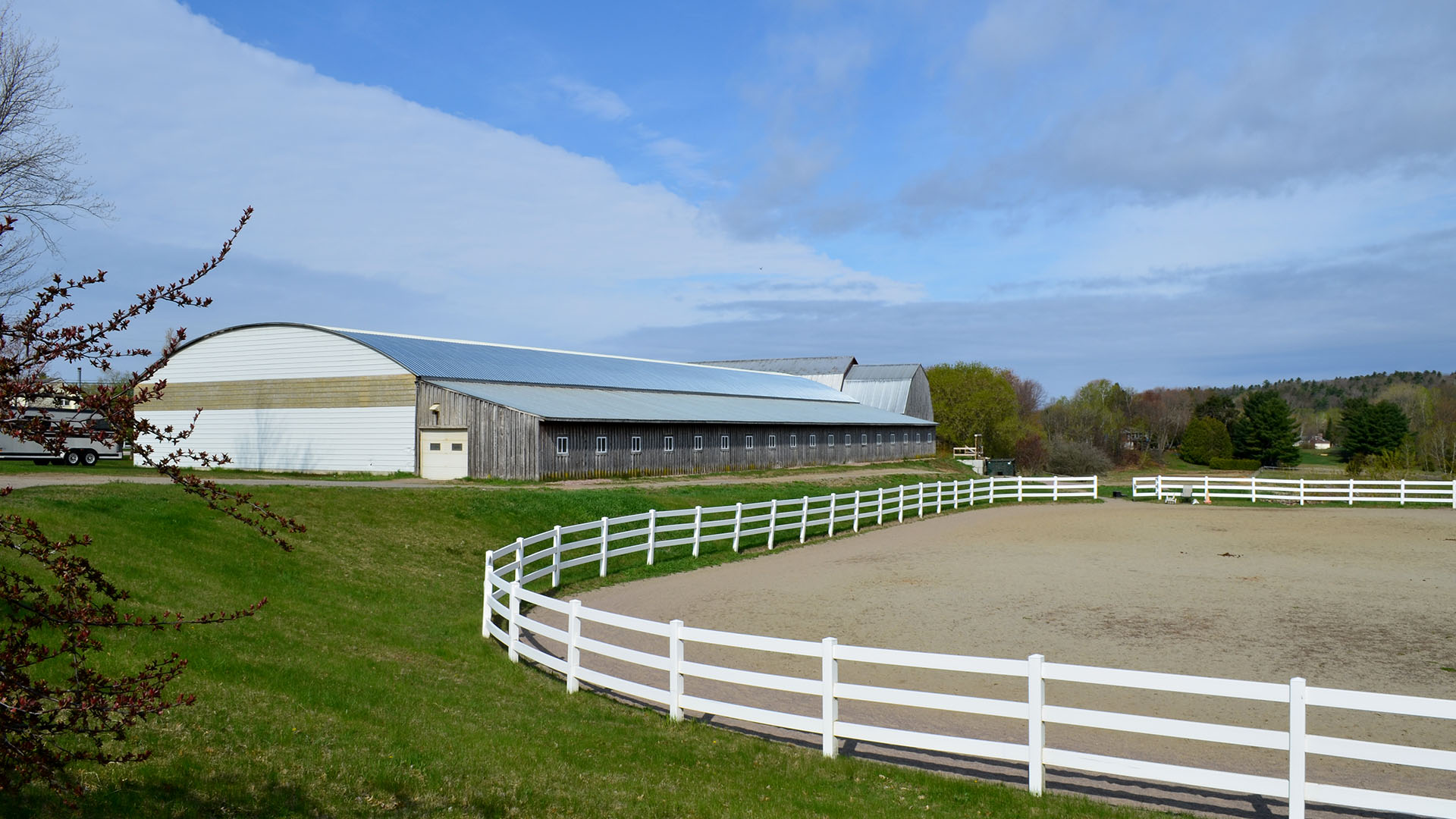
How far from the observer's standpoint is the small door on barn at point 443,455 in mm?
37156

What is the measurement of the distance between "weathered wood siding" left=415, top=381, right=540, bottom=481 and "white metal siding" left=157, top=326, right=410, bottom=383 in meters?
2.82

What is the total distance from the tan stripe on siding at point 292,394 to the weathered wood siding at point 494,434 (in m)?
1.99

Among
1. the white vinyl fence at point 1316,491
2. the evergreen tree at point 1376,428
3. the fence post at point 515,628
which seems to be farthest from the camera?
the evergreen tree at point 1376,428

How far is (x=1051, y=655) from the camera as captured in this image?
12.3 m

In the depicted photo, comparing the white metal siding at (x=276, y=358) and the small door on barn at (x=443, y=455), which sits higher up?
the white metal siding at (x=276, y=358)

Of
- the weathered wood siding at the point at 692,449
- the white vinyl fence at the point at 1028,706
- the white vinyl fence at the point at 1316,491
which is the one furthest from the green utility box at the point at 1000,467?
the white vinyl fence at the point at 1028,706

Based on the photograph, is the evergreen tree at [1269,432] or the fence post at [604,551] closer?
the fence post at [604,551]

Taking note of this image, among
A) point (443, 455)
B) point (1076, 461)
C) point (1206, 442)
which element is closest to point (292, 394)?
point (443, 455)

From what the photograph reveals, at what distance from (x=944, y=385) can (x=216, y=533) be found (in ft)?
259

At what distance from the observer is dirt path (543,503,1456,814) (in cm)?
962

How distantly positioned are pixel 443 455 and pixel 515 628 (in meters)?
26.5

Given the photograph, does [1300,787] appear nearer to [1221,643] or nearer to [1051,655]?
[1051,655]

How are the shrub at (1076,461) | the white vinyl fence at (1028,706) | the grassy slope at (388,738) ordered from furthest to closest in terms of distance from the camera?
the shrub at (1076,461), the grassy slope at (388,738), the white vinyl fence at (1028,706)

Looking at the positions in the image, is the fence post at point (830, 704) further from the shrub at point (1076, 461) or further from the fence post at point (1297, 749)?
the shrub at point (1076, 461)
